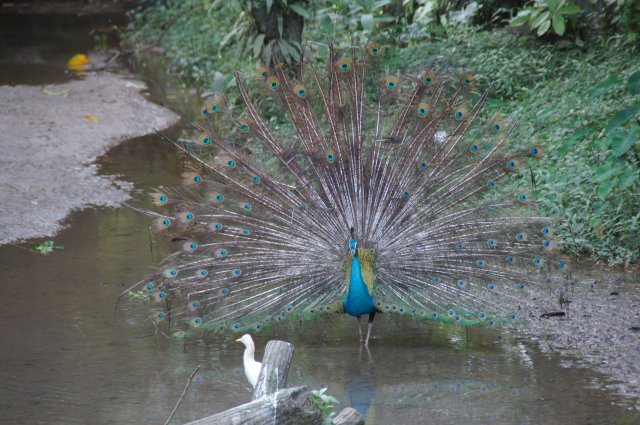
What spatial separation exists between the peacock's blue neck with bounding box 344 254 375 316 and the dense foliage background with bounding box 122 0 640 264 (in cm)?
199

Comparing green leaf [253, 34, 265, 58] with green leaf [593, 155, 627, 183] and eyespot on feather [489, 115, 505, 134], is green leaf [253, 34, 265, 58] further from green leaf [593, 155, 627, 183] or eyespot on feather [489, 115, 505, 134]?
green leaf [593, 155, 627, 183]

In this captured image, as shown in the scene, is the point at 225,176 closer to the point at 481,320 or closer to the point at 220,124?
the point at 220,124

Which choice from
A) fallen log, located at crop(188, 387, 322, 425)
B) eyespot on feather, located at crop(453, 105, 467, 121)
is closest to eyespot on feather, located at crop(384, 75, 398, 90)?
eyespot on feather, located at crop(453, 105, 467, 121)

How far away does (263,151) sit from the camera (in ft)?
21.3

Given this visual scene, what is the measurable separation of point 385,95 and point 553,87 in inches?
177

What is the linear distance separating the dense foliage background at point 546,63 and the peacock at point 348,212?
870 mm

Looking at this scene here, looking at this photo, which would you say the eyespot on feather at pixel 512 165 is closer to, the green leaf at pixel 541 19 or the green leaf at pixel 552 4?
the green leaf at pixel 552 4

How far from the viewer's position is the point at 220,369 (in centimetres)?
591

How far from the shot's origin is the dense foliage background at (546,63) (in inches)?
299

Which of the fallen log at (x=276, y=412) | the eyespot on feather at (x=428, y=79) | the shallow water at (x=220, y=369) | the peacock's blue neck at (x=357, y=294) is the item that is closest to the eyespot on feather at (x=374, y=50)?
the eyespot on feather at (x=428, y=79)

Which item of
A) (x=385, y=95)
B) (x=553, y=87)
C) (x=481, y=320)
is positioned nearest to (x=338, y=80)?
(x=385, y=95)

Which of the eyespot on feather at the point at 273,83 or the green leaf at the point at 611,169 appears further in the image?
the green leaf at the point at 611,169

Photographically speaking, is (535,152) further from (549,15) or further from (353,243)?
(549,15)

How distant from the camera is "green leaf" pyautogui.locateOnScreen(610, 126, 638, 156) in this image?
6.55 m
